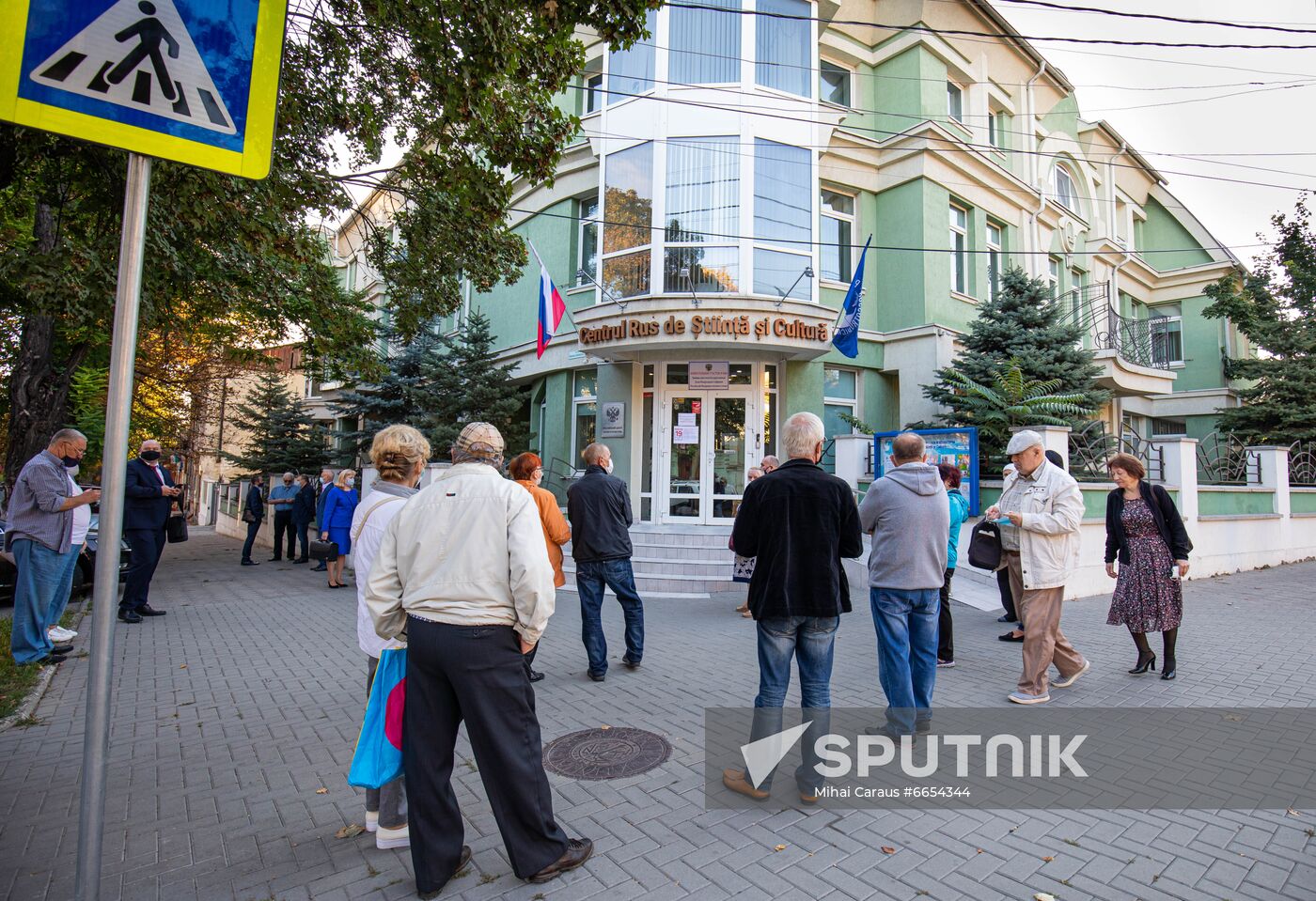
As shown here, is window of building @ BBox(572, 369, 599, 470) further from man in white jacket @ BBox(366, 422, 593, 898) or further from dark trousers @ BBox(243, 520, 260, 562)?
man in white jacket @ BBox(366, 422, 593, 898)

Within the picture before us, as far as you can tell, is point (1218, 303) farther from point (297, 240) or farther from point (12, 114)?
point (12, 114)

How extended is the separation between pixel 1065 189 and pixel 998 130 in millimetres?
5139

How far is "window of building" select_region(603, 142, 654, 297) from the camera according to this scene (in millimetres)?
13234

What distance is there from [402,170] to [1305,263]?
2362cm

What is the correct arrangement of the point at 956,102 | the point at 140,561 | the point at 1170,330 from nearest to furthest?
1. the point at 140,561
2. the point at 956,102
3. the point at 1170,330

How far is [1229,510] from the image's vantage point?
12.0 m

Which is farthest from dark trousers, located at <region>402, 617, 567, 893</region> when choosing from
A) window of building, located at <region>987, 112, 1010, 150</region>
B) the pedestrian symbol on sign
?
window of building, located at <region>987, 112, 1010, 150</region>

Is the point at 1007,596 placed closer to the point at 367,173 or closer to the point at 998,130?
the point at 367,173

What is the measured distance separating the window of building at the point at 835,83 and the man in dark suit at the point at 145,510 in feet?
48.7

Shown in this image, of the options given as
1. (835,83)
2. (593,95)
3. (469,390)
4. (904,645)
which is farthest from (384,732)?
(835,83)

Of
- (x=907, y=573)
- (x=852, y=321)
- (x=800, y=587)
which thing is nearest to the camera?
(x=800, y=587)

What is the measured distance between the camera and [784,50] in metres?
13.5

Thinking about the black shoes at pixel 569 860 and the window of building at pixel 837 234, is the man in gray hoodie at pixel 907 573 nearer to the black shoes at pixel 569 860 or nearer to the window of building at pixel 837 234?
the black shoes at pixel 569 860

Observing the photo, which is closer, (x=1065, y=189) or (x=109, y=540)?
(x=109, y=540)
